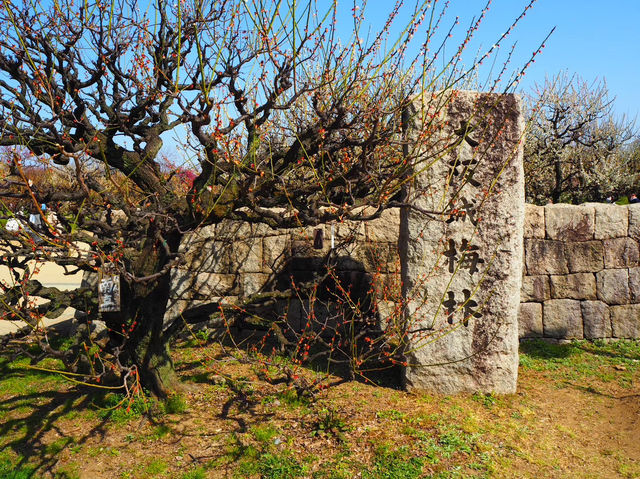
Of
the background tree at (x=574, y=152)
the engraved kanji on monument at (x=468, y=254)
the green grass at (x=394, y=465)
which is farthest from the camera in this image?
the background tree at (x=574, y=152)

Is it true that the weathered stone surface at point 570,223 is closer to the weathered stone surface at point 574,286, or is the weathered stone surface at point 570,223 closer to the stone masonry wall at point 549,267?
the stone masonry wall at point 549,267

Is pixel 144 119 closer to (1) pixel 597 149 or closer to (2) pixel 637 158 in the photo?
(1) pixel 597 149

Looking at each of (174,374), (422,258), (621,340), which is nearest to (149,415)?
(174,374)

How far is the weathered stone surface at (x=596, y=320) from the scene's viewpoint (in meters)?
7.60

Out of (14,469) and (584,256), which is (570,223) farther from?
(14,469)

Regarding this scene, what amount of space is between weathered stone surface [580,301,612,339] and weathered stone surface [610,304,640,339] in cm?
9

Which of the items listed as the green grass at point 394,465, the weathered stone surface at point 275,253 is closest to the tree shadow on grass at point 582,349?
the green grass at point 394,465

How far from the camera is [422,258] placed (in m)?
5.68

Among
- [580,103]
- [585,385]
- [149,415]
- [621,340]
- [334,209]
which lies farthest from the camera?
[580,103]

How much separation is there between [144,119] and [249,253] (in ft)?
8.57

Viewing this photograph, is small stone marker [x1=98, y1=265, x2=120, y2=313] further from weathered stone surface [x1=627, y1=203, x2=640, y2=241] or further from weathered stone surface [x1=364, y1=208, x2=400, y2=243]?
weathered stone surface [x1=627, y1=203, x2=640, y2=241]

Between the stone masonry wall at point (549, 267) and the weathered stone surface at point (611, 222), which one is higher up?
the weathered stone surface at point (611, 222)

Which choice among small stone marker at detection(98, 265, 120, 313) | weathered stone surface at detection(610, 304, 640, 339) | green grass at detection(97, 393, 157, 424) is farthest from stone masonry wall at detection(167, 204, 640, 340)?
small stone marker at detection(98, 265, 120, 313)

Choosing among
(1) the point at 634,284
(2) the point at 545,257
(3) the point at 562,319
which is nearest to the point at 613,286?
(1) the point at 634,284
